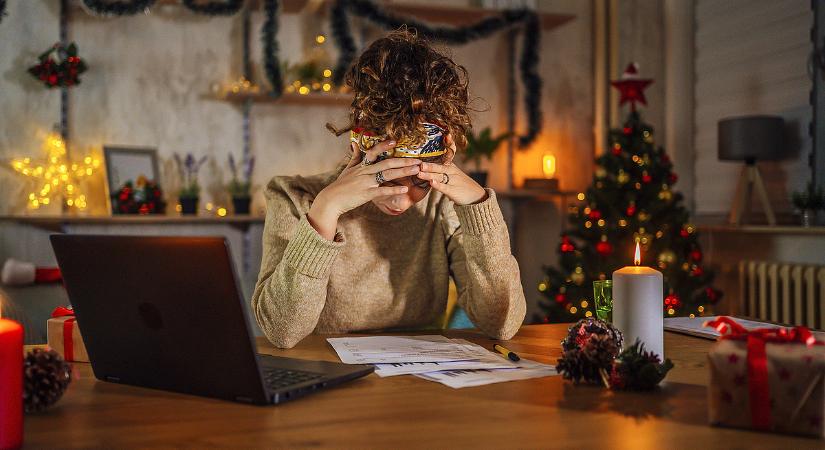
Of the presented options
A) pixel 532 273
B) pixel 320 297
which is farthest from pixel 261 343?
pixel 532 273

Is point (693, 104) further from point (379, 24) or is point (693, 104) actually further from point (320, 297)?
point (320, 297)

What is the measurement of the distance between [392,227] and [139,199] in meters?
2.48

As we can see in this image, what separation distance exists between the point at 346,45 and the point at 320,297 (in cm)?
303

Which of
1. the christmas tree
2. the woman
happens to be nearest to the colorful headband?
the woman

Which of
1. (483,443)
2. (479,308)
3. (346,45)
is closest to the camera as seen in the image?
(483,443)

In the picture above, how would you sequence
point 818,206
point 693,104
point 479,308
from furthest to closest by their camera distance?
point 693,104
point 818,206
point 479,308

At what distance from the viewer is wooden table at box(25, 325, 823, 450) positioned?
0.82 meters

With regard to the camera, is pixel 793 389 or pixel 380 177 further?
pixel 380 177

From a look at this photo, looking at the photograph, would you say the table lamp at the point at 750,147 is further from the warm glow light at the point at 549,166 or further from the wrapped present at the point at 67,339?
the wrapped present at the point at 67,339

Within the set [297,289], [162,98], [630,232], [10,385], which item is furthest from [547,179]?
[10,385]

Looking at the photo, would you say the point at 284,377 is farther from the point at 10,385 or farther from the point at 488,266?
the point at 488,266

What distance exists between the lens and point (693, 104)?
181 inches

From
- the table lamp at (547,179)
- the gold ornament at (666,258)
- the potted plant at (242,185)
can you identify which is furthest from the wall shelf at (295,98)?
the gold ornament at (666,258)

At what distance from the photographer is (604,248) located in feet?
12.3
